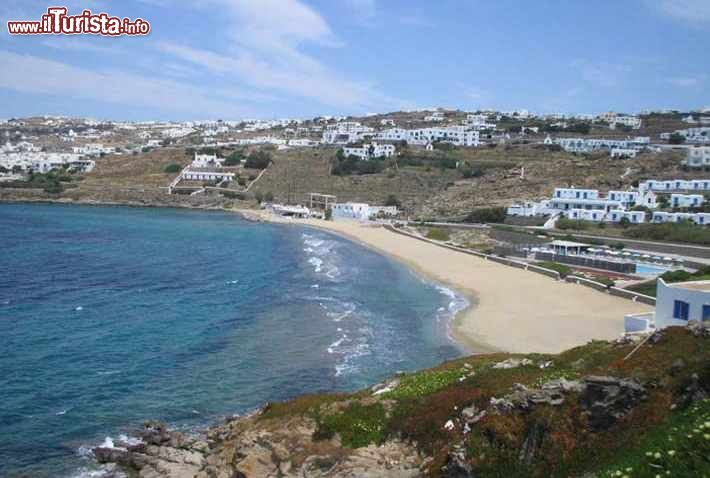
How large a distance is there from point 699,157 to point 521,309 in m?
51.3

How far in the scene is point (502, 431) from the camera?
1038 cm

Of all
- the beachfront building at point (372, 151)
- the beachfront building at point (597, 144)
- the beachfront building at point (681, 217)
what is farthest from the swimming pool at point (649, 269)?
the beachfront building at point (372, 151)

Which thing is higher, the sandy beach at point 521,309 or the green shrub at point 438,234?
the green shrub at point 438,234

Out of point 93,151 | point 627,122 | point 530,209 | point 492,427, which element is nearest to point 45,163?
point 93,151

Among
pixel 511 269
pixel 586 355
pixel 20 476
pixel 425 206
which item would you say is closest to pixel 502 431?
pixel 586 355

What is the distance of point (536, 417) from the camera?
33.7ft

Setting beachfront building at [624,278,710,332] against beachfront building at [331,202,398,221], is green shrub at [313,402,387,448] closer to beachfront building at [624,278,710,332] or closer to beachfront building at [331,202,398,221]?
beachfront building at [624,278,710,332]

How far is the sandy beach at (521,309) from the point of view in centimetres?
2464

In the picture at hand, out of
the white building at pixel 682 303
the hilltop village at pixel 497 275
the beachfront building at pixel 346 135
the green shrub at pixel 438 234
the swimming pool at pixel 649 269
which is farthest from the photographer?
the beachfront building at pixel 346 135

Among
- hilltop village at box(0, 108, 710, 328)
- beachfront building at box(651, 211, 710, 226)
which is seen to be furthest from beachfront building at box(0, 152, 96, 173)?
beachfront building at box(651, 211, 710, 226)

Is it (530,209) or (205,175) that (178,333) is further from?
(205,175)

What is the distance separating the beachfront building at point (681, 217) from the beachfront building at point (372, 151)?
54934 millimetres

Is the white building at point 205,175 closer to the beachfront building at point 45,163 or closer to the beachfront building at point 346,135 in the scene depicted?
the beachfront building at point 45,163

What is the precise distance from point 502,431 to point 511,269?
3157 centimetres
